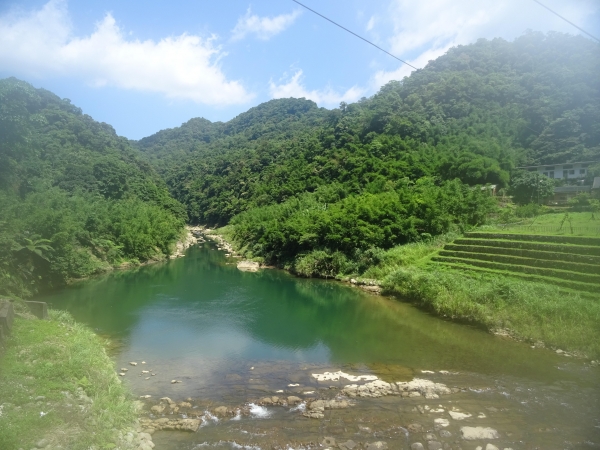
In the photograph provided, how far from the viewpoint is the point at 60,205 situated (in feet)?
109

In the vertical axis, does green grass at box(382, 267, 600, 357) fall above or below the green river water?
above

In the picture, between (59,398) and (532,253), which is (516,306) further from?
(59,398)

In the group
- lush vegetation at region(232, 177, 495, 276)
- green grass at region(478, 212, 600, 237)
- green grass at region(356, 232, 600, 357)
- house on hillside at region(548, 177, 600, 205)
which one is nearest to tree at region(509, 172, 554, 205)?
house on hillside at region(548, 177, 600, 205)

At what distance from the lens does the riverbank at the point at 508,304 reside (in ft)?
51.5

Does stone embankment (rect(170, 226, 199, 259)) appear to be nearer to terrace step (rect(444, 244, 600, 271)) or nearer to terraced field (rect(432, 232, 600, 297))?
terraced field (rect(432, 232, 600, 297))

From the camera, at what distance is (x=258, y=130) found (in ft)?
404

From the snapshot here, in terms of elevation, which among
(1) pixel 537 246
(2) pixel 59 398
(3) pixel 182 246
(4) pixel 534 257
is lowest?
(3) pixel 182 246

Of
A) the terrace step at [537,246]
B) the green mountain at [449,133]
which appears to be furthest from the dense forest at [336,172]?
the terrace step at [537,246]

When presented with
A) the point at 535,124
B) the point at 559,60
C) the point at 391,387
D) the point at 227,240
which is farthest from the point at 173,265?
the point at 559,60

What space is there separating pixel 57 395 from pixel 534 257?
24.8 m

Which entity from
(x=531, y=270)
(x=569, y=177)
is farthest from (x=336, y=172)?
(x=531, y=270)

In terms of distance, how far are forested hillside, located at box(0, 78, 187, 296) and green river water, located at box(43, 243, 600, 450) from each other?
129 inches

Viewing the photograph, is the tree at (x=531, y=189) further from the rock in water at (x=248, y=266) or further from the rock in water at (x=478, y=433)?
the rock in water at (x=478, y=433)

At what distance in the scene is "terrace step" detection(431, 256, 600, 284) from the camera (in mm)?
19281
